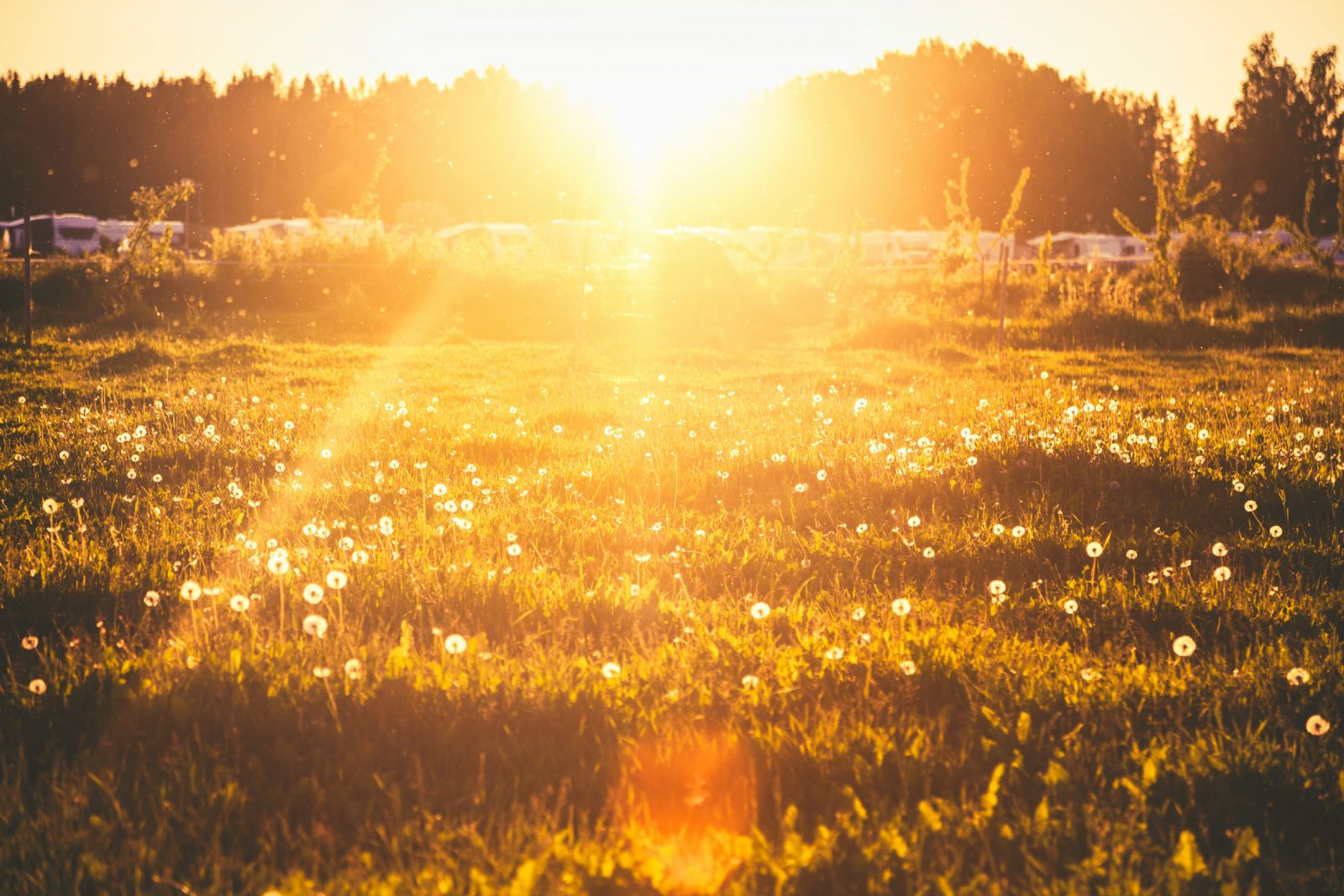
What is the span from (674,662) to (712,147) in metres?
80.2

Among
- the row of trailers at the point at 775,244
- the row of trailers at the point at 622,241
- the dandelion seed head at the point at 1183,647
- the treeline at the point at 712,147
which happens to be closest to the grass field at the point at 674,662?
the dandelion seed head at the point at 1183,647

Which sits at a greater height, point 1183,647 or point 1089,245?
point 1089,245

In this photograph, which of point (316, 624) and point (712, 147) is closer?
point (316, 624)

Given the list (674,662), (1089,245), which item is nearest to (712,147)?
(1089,245)

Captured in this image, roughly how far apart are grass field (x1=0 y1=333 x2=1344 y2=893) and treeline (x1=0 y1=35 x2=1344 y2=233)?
61.1m

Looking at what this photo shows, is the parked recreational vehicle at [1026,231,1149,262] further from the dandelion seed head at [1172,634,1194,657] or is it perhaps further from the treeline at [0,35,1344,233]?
the dandelion seed head at [1172,634,1194,657]

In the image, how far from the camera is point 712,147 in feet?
261

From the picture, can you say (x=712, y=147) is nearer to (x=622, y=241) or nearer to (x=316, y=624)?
(x=622, y=241)

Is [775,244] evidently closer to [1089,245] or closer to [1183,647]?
[1183,647]

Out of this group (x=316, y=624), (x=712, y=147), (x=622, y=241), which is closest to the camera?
(x=316, y=624)

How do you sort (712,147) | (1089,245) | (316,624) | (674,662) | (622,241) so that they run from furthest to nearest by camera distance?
(712,147) < (1089,245) < (622,241) < (674,662) < (316,624)

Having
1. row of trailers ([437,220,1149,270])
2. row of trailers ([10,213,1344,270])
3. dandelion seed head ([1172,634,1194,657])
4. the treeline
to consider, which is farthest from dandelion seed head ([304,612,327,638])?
the treeline

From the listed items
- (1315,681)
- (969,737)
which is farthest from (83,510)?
(1315,681)

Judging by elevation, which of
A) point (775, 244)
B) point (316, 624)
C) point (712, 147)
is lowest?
point (316, 624)
